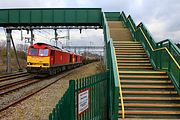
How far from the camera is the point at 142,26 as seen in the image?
673 inches

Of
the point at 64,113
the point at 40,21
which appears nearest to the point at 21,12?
the point at 40,21

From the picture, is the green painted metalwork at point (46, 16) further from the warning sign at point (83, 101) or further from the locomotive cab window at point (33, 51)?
the warning sign at point (83, 101)

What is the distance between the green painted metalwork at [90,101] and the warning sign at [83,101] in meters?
0.09

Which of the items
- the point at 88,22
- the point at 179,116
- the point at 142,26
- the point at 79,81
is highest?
the point at 88,22

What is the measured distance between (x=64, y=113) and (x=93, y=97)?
245cm

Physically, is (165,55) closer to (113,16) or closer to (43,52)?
(43,52)

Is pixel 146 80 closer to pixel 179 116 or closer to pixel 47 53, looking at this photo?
pixel 179 116

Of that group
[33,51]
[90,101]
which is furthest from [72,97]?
[33,51]

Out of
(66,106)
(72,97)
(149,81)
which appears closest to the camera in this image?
(66,106)

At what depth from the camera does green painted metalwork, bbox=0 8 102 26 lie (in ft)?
111

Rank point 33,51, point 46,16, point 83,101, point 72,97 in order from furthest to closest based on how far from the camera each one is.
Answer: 1. point 46,16
2. point 33,51
3. point 83,101
4. point 72,97

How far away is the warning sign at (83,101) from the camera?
19.6 ft

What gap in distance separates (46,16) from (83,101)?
29.0 metres

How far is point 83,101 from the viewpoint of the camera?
20.5ft
